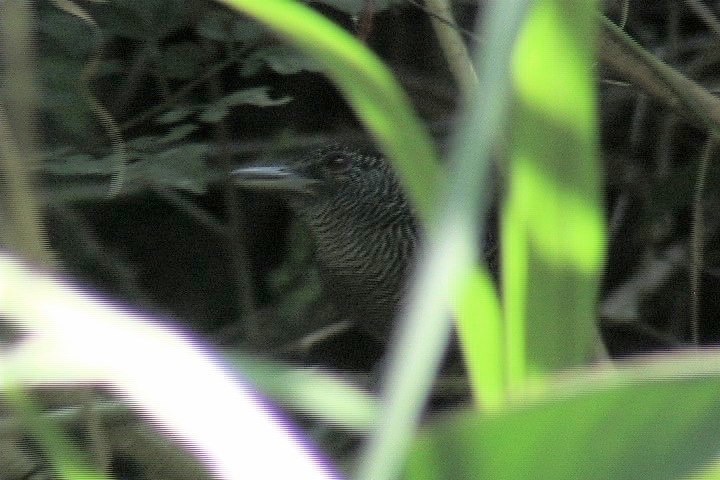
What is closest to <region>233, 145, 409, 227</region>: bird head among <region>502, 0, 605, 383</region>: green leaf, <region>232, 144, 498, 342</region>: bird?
<region>232, 144, 498, 342</region>: bird

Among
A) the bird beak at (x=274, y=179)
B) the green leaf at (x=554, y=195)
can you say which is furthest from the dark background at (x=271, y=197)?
the green leaf at (x=554, y=195)

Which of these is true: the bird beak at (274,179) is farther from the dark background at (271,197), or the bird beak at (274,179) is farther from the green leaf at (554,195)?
the green leaf at (554,195)

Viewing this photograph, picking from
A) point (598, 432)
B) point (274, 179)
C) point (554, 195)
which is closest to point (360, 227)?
point (274, 179)

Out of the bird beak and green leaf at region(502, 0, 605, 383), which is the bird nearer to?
the bird beak

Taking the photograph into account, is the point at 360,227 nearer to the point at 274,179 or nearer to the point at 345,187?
the point at 345,187

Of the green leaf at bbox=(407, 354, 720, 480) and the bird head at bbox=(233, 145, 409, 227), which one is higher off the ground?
the green leaf at bbox=(407, 354, 720, 480)

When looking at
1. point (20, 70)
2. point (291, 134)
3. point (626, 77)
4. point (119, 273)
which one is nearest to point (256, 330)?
point (119, 273)
